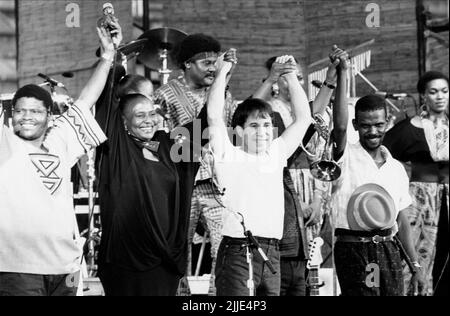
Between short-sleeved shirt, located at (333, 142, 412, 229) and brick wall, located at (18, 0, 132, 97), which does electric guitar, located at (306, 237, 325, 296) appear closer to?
short-sleeved shirt, located at (333, 142, 412, 229)

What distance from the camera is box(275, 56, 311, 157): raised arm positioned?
5.93 m

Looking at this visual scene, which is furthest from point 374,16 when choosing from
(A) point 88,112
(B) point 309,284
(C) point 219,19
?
(A) point 88,112

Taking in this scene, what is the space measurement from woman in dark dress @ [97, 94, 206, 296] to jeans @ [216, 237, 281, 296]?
0.27m

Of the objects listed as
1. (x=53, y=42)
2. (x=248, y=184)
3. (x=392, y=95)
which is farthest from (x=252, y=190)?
(x=53, y=42)

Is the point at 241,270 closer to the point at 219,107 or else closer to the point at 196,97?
the point at 219,107

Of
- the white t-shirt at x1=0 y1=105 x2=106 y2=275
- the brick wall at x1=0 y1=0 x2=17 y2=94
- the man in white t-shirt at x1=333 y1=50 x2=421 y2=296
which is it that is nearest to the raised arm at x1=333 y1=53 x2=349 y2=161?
the man in white t-shirt at x1=333 y1=50 x2=421 y2=296

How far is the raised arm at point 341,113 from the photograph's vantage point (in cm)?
599

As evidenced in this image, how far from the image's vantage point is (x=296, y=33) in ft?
26.9

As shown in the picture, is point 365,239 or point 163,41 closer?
point 365,239

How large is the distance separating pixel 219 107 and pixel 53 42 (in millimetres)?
2789

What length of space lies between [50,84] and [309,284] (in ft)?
7.50

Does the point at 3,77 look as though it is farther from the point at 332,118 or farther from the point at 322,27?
the point at 332,118

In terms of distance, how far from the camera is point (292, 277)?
6012 mm

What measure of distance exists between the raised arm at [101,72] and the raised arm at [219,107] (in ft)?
2.00
